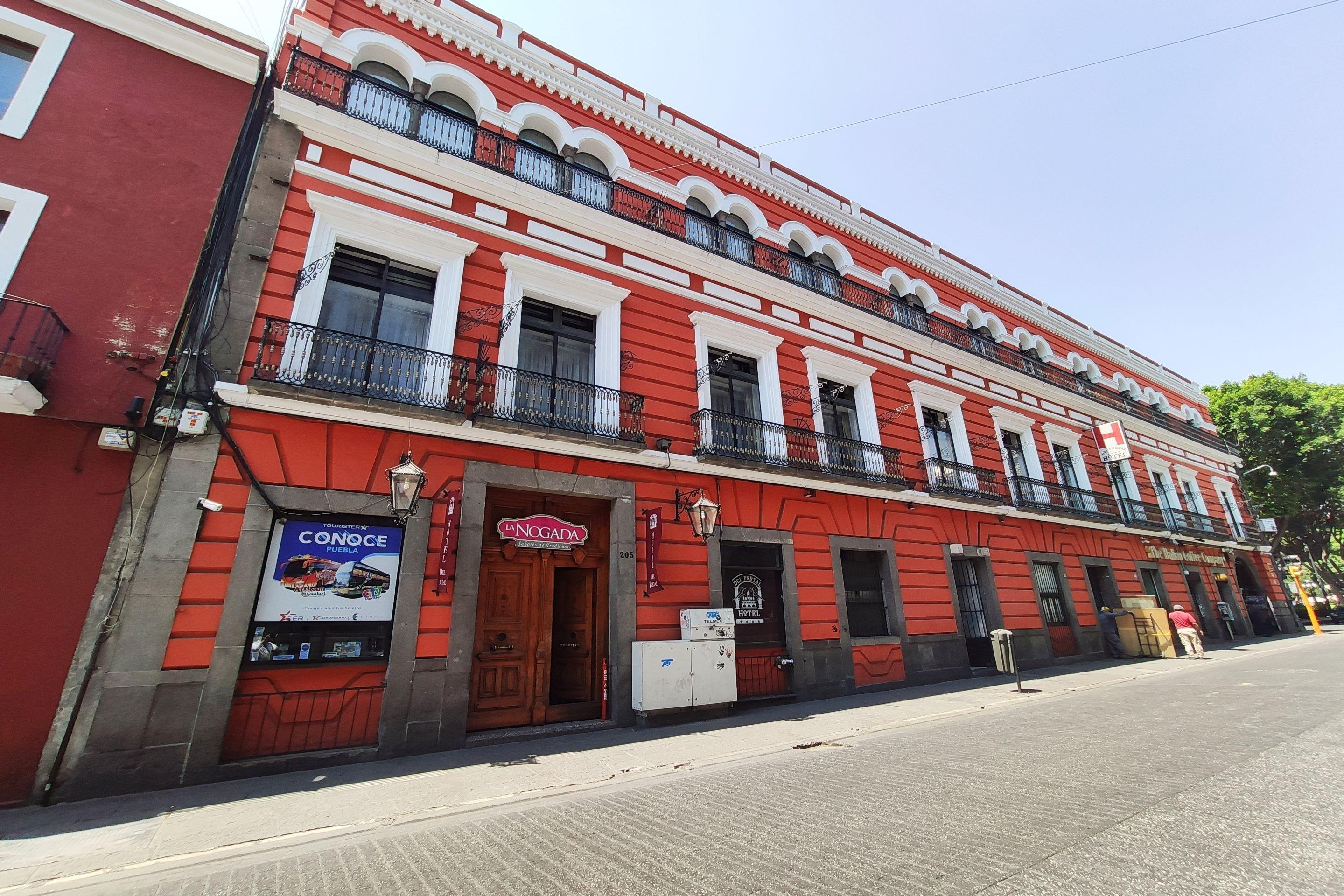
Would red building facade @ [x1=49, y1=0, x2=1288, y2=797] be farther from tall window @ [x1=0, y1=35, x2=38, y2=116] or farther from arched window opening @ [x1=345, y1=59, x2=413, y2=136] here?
tall window @ [x1=0, y1=35, x2=38, y2=116]

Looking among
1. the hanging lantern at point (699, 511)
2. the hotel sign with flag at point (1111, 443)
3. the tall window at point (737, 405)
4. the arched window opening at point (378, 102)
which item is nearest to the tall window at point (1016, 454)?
the hotel sign with flag at point (1111, 443)

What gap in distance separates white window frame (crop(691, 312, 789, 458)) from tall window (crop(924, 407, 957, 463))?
538 centimetres

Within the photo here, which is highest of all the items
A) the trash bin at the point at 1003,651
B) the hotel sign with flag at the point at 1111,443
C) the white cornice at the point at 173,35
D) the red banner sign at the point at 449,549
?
the white cornice at the point at 173,35

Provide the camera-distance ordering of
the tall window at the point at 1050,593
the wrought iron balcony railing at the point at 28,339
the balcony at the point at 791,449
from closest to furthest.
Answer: the wrought iron balcony railing at the point at 28,339, the balcony at the point at 791,449, the tall window at the point at 1050,593

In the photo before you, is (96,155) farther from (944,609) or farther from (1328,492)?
(1328,492)

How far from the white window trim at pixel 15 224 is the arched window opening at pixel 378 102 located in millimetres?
4041

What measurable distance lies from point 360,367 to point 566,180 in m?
5.59

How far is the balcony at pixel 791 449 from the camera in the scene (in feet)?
32.8

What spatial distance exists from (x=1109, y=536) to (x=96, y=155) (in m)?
25.5

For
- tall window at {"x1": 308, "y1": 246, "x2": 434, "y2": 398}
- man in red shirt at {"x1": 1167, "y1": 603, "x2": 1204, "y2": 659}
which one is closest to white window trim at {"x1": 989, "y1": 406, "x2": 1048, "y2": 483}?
man in red shirt at {"x1": 1167, "y1": 603, "x2": 1204, "y2": 659}

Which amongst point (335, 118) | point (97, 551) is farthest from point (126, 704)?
point (335, 118)

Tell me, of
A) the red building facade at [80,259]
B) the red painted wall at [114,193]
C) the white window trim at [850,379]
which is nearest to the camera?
the red building facade at [80,259]

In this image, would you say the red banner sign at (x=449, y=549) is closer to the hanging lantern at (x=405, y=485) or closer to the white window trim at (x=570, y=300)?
the hanging lantern at (x=405, y=485)

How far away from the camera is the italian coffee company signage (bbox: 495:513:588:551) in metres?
8.22
